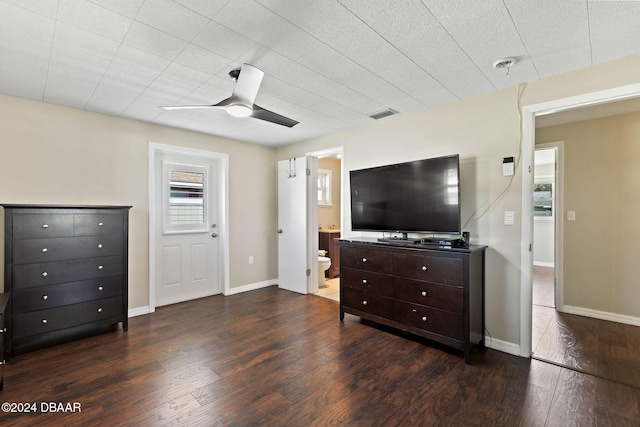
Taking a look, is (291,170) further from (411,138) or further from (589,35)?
(589,35)

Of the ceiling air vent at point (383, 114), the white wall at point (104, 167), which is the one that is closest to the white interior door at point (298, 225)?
the white wall at point (104, 167)

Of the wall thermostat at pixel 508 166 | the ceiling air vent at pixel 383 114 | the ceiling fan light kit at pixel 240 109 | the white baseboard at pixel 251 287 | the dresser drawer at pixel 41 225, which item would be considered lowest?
the white baseboard at pixel 251 287

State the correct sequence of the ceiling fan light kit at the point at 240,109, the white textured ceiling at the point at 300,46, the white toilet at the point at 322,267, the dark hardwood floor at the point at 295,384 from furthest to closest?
the white toilet at the point at 322,267
the ceiling fan light kit at the point at 240,109
the dark hardwood floor at the point at 295,384
the white textured ceiling at the point at 300,46

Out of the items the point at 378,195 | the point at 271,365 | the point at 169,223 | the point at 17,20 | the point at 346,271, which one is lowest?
the point at 271,365

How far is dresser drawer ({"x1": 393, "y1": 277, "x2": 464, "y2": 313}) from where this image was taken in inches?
97.1

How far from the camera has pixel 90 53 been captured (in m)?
2.07

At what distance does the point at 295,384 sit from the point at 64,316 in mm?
2359

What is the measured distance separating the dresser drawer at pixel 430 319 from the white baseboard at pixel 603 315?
2.22 meters

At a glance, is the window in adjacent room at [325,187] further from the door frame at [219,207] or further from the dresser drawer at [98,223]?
the dresser drawer at [98,223]

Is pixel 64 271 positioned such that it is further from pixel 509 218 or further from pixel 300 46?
pixel 509 218

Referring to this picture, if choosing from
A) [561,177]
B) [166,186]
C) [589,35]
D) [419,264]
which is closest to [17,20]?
[166,186]

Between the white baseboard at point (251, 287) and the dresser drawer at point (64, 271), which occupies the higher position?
the dresser drawer at point (64, 271)

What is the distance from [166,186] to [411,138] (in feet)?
10.7

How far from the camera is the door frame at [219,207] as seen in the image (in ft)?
12.2
